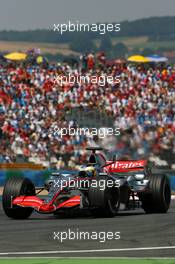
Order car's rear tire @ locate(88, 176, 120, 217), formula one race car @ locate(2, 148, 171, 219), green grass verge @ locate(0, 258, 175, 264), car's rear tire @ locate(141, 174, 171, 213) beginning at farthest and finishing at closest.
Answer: car's rear tire @ locate(141, 174, 171, 213) → formula one race car @ locate(2, 148, 171, 219) → car's rear tire @ locate(88, 176, 120, 217) → green grass verge @ locate(0, 258, 175, 264)

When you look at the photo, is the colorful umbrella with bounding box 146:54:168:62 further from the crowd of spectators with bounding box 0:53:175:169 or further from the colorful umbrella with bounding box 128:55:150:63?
the crowd of spectators with bounding box 0:53:175:169

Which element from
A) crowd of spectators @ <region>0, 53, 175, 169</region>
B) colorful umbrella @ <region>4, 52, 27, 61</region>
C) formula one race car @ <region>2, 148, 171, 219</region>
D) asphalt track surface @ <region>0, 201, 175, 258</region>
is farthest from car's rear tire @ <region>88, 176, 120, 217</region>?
colorful umbrella @ <region>4, 52, 27, 61</region>


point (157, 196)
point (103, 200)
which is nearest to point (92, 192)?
point (103, 200)

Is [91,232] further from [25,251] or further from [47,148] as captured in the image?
[47,148]

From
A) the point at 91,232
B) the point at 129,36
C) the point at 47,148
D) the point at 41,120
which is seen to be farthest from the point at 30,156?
the point at 129,36

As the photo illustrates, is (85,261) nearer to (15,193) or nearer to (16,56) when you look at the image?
(15,193)

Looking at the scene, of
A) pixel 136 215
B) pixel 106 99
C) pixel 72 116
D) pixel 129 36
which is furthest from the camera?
pixel 129 36
